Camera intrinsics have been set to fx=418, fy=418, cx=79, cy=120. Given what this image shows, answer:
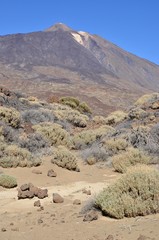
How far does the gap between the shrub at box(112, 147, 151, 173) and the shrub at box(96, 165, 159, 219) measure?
458 centimetres

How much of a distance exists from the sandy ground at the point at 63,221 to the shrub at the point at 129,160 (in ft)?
4.61

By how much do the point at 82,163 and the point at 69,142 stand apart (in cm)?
290

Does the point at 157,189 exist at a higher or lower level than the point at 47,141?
lower

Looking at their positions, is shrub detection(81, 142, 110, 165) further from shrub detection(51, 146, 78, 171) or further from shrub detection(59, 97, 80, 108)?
shrub detection(59, 97, 80, 108)

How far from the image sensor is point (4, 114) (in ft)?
59.5

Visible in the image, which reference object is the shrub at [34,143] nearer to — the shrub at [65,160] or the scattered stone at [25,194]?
the shrub at [65,160]

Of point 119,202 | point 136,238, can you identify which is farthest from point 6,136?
point 136,238

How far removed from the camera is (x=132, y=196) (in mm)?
6895

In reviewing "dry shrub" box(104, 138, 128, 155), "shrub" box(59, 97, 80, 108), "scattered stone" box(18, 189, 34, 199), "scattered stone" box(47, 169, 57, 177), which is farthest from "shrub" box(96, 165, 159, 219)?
"shrub" box(59, 97, 80, 108)

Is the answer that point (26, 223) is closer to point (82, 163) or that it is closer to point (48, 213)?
point (48, 213)

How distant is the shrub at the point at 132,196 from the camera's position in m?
6.71

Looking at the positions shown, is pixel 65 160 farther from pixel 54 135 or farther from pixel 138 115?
pixel 138 115

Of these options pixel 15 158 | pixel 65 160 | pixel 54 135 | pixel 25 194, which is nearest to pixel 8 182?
pixel 25 194

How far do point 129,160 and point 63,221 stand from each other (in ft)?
17.6
